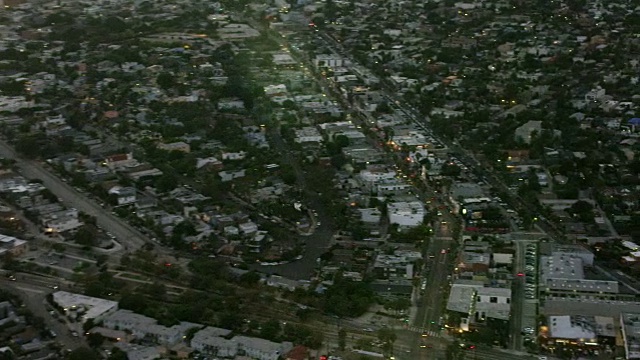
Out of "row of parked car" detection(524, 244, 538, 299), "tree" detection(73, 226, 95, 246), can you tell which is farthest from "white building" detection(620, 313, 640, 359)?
"tree" detection(73, 226, 95, 246)

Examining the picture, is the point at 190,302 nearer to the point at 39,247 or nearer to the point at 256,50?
the point at 39,247

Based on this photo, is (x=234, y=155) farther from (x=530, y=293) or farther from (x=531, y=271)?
(x=530, y=293)

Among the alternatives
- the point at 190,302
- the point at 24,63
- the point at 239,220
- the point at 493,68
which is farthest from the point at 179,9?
the point at 190,302

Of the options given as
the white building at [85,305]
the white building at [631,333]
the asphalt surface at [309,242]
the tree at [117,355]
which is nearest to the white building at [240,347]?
the tree at [117,355]

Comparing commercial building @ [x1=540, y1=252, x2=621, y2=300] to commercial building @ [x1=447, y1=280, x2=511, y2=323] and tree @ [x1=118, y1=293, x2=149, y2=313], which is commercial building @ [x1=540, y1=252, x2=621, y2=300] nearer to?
commercial building @ [x1=447, y1=280, x2=511, y2=323]

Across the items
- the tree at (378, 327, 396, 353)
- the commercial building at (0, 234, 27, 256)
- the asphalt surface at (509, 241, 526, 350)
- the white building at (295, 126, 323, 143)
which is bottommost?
the asphalt surface at (509, 241, 526, 350)
